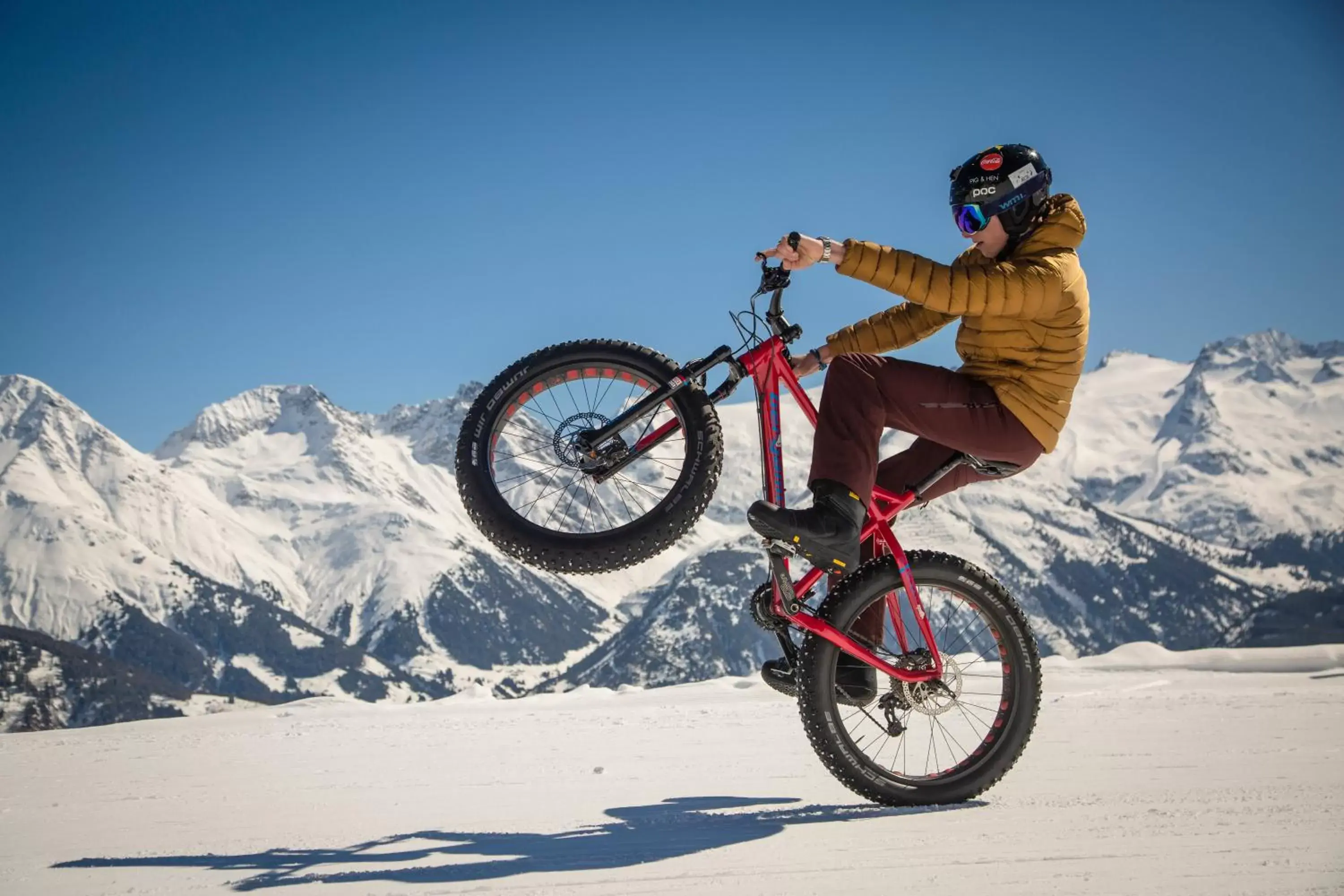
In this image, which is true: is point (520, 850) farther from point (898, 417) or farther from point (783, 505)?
point (898, 417)

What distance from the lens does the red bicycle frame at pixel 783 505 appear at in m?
6.64

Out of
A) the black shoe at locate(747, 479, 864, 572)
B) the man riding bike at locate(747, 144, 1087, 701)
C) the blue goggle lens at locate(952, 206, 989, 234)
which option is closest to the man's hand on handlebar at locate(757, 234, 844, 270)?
the man riding bike at locate(747, 144, 1087, 701)

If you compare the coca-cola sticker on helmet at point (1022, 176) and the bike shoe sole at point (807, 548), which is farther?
the coca-cola sticker on helmet at point (1022, 176)

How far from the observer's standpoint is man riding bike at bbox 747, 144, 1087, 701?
20.7 ft

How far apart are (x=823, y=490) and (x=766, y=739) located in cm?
486

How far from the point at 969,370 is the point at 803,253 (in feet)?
4.50

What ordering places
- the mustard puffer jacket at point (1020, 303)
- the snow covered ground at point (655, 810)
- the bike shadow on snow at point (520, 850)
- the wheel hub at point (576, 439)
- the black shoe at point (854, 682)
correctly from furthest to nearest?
1. the wheel hub at point (576, 439)
2. the black shoe at point (854, 682)
3. the mustard puffer jacket at point (1020, 303)
4. the bike shadow on snow at point (520, 850)
5. the snow covered ground at point (655, 810)

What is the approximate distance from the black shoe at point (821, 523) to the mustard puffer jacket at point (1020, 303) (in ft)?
4.00

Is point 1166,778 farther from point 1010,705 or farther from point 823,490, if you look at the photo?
point 823,490

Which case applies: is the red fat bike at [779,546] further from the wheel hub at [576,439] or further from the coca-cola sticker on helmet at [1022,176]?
the coca-cola sticker on helmet at [1022,176]

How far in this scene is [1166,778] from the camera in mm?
7109

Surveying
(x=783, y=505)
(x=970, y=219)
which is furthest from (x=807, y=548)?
(x=970, y=219)

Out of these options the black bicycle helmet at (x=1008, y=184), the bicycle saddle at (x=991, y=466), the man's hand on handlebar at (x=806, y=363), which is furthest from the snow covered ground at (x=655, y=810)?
the black bicycle helmet at (x=1008, y=184)

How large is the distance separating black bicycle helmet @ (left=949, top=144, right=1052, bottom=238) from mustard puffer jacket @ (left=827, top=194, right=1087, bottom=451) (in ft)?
0.48
